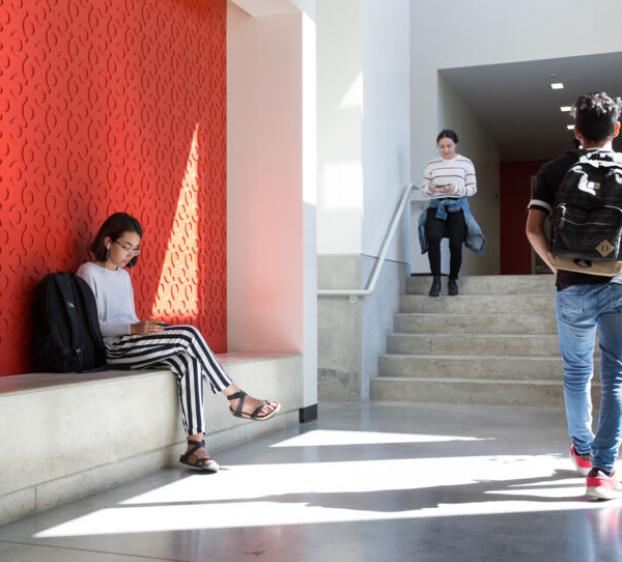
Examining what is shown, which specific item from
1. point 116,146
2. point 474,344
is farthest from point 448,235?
point 116,146

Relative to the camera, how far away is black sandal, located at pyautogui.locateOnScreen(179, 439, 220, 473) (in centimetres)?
354

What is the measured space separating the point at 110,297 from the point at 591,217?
2.10 meters

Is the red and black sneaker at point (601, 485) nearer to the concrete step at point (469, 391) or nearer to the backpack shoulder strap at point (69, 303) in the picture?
the backpack shoulder strap at point (69, 303)

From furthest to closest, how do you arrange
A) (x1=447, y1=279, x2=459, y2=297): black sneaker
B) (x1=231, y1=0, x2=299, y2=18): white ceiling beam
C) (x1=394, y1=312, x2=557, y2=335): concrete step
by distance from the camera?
(x1=447, y1=279, x2=459, y2=297): black sneaker
(x1=394, y1=312, x2=557, y2=335): concrete step
(x1=231, y1=0, x2=299, y2=18): white ceiling beam

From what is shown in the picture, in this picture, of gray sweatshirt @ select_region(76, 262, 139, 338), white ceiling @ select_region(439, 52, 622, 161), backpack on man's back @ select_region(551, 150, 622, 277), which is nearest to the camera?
backpack on man's back @ select_region(551, 150, 622, 277)

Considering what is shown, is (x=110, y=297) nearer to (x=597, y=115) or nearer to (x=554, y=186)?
(x=554, y=186)

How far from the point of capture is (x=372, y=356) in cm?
642

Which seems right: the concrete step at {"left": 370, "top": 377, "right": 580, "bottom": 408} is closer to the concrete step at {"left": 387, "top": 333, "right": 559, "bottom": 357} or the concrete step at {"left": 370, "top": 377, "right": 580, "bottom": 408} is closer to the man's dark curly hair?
A: the concrete step at {"left": 387, "top": 333, "right": 559, "bottom": 357}

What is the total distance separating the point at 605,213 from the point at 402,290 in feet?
15.0

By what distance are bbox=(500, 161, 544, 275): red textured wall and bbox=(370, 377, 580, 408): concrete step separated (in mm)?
9200

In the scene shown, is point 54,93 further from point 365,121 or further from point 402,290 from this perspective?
point 402,290

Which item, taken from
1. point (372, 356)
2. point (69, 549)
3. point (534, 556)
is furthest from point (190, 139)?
point (534, 556)

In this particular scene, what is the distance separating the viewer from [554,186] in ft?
10.1

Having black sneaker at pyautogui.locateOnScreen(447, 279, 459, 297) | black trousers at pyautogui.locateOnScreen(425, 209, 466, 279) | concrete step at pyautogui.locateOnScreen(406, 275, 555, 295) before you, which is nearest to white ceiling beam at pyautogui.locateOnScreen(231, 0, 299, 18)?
black trousers at pyautogui.locateOnScreen(425, 209, 466, 279)
